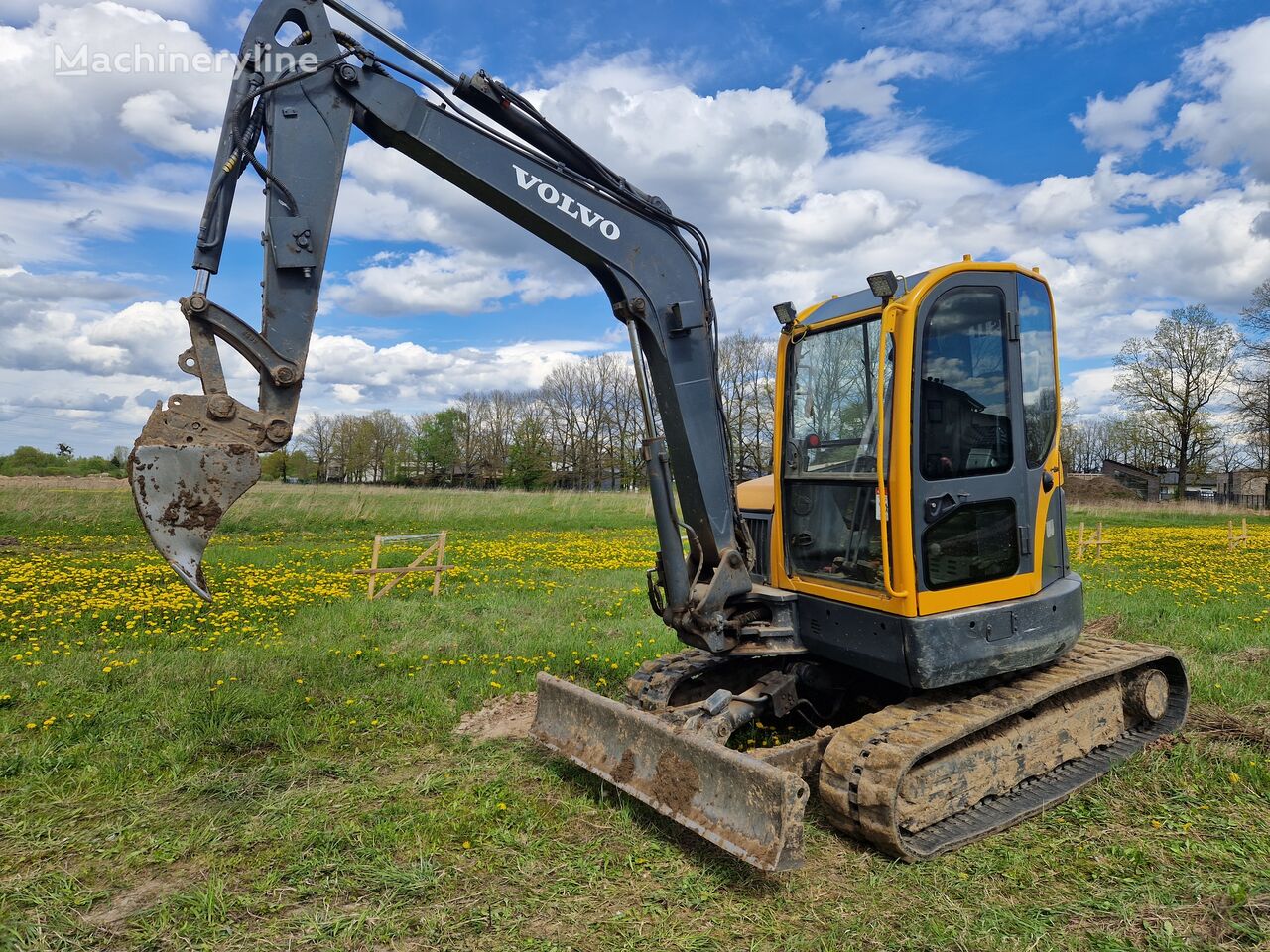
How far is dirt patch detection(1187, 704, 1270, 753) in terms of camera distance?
18.9ft

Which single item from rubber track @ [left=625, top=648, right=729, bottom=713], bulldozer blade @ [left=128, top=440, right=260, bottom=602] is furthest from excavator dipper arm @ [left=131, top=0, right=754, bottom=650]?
rubber track @ [left=625, top=648, right=729, bottom=713]

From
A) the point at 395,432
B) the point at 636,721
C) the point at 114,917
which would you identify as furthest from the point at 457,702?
the point at 395,432

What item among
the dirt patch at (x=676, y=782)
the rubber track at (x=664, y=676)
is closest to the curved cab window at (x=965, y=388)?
the rubber track at (x=664, y=676)

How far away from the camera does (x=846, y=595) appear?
4961 millimetres

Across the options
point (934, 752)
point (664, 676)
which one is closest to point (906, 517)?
point (934, 752)

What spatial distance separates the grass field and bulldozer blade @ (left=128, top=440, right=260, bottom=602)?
60.1 inches

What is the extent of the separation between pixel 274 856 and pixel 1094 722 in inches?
202

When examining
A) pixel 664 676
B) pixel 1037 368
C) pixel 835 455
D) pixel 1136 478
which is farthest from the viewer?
pixel 1136 478

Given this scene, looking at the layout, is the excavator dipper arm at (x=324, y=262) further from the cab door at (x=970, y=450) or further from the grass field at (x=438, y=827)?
the grass field at (x=438, y=827)

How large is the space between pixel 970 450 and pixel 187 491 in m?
4.19

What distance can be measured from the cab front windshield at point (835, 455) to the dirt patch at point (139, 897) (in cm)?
373

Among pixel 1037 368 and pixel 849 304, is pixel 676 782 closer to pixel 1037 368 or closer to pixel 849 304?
pixel 849 304

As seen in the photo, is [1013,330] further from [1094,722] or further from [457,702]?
[457,702]

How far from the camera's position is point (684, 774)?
4406mm
